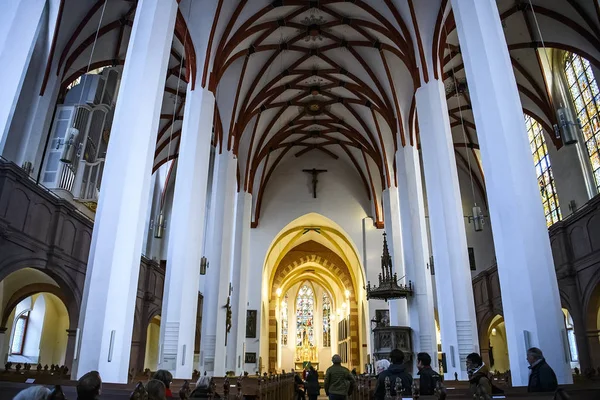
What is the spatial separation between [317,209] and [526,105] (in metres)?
11.8

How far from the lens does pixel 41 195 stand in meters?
8.30

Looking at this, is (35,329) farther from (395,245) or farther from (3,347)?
(395,245)

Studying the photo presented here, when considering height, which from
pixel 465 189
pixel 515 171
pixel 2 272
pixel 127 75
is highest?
pixel 465 189

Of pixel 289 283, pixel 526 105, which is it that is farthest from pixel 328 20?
pixel 289 283

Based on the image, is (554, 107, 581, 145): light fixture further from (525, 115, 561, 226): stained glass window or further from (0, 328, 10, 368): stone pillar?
(0, 328, 10, 368): stone pillar

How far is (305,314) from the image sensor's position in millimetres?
38344

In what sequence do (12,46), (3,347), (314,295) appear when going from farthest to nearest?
1. (314,295)
2. (3,347)
3. (12,46)

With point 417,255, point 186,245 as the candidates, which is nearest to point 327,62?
point 417,255

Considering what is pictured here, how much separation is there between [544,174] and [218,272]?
1141 centimetres

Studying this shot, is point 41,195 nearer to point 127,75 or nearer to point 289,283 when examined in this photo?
point 127,75

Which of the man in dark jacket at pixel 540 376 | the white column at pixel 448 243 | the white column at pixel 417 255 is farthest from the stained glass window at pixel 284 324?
the man in dark jacket at pixel 540 376

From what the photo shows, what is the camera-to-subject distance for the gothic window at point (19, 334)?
13499 mm

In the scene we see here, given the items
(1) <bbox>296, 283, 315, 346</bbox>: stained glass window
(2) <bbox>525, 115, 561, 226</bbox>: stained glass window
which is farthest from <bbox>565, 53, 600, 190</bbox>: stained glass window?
(1) <bbox>296, 283, 315, 346</bbox>: stained glass window

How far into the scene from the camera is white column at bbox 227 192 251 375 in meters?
16.8
